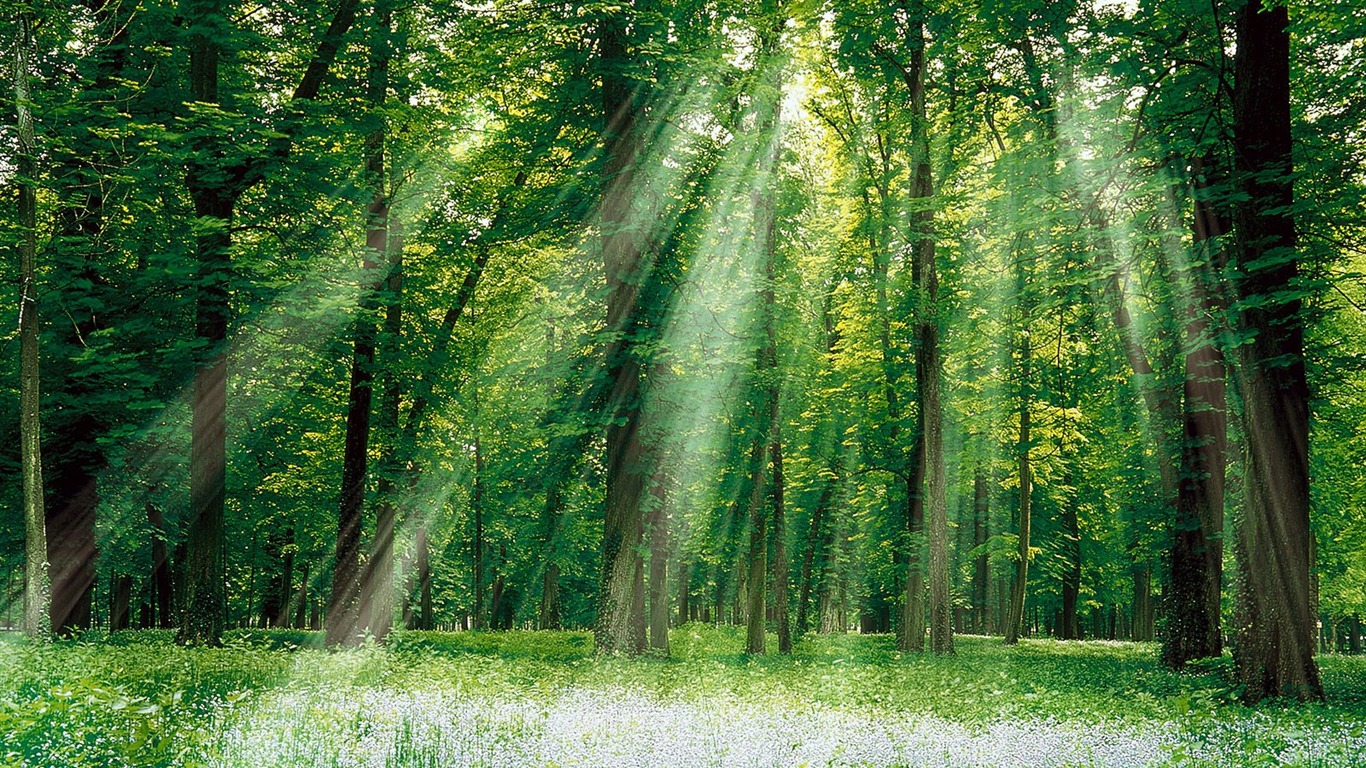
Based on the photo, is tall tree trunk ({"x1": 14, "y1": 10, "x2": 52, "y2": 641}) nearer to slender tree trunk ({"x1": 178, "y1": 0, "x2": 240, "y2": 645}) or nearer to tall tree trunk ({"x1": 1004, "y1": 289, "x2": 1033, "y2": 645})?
slender tree trunk ({"x1": 178, "y1": 0, "x2": 240, "y2": 645})

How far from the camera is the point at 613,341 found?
14.8m

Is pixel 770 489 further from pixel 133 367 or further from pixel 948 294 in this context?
pixel 133 367

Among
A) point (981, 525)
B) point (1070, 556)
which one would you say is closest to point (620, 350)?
point (981, 525)

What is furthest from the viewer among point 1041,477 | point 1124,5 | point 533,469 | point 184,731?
point 1041,477

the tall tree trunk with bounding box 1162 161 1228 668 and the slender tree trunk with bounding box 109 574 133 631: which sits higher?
the tall tree trunk with bounding box 1162 161 1228 668

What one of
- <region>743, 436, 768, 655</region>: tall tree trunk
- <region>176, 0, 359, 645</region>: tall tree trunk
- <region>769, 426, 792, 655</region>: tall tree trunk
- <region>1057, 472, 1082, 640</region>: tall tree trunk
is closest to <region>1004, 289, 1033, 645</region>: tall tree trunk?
<region>1057, 472, 1082, 640</region>: tall tree trunk

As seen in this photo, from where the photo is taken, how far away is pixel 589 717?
857 cm

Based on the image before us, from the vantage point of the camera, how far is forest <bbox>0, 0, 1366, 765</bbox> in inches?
404

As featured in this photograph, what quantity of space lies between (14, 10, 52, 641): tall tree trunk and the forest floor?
722 mm

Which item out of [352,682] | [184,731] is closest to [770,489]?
[352,682]

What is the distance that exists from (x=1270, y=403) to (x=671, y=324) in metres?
8.66

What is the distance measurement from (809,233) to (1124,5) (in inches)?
487

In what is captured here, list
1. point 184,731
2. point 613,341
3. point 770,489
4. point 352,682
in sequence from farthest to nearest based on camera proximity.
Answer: point 770,489 < point 613,341 < point 352,682 < point 184,731

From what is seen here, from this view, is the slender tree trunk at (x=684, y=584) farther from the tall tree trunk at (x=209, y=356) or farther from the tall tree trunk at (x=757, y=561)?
the tall tree trunk at (x=209, y=356)
